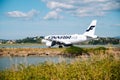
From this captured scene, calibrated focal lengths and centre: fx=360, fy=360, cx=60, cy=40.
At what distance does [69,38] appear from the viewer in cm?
6469

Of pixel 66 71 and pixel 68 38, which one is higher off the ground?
pixel 68 38

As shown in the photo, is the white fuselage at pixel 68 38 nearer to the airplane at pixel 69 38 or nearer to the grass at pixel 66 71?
the airplane at pixel 69 38

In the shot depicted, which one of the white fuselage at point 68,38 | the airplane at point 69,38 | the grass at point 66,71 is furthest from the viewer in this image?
the white fuselage at point 68,38

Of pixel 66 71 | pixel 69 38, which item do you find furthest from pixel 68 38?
pixel 66 71

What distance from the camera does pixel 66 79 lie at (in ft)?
36.6

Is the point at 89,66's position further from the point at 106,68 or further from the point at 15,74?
the point at 15,74

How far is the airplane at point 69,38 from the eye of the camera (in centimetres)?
6175

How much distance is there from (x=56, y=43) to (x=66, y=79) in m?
50.8

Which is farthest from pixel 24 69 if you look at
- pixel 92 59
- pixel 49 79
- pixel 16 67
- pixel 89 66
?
pixel 92 59

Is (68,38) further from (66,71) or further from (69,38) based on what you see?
(66,71)

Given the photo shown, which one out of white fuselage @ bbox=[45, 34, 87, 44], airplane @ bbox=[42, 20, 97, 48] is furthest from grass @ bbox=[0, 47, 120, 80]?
white fuselage @ bbox=[45, 34, 87, 44]

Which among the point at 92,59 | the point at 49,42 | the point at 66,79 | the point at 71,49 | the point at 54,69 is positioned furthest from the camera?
the point at 49,42

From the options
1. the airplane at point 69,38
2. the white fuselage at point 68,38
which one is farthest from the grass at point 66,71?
the white fuselage at point 68,38

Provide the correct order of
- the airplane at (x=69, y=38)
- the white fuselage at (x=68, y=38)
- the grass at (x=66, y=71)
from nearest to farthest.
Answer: the grass at (x=66, y=71)
the airplane at (x=69, y=38)
the white fuselage at (x=68, y=38)
